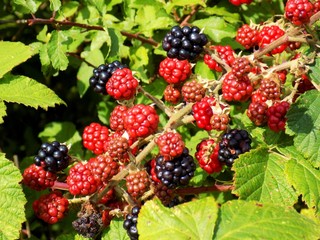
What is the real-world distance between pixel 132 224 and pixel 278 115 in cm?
105

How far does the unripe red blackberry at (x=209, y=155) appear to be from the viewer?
3.23m

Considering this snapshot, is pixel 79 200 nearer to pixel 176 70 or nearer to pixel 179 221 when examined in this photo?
pixel 179 221

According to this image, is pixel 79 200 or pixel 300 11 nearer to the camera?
pixel 300 11

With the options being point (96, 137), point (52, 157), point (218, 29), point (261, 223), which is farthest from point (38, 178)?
point (218, 29)

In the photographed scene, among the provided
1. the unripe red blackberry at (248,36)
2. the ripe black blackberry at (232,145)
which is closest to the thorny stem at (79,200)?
the ripe black blackberry at (232,145)

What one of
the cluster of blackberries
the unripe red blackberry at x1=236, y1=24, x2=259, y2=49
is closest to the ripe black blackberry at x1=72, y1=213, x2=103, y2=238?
the cluster of blackberries

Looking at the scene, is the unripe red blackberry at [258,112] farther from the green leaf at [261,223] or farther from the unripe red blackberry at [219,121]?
the green leaf at [261,223]

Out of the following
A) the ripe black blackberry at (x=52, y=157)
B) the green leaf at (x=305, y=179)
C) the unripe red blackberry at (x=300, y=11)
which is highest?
the unripe red blackberry at (x=300, y=11)

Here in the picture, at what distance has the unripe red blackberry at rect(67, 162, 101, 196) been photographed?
309 cm

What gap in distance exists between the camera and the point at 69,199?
3404mm

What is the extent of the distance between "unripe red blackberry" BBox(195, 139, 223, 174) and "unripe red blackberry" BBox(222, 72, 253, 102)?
33 centimetres

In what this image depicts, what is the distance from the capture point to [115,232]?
3230mm

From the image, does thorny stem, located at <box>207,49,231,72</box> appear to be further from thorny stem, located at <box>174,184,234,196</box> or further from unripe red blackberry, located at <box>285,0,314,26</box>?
thorny stem, located at <box>174,184,234,196</box>

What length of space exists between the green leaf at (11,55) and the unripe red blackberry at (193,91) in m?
1.26
